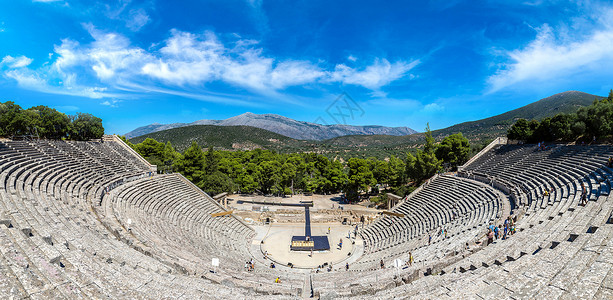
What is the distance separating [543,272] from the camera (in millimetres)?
6727

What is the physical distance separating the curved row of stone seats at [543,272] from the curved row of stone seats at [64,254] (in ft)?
18.5

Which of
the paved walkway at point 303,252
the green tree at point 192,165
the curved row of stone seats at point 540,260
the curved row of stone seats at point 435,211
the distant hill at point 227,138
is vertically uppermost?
the distant hill at point 227,138

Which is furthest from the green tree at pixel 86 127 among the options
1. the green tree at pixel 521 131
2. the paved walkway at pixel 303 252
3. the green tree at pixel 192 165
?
the green tree at pixel 521 131

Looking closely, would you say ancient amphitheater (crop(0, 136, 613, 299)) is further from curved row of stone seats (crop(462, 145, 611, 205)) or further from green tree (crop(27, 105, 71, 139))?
green tree (crop(27, 105, 71, 139))

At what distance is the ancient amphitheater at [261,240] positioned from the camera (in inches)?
251

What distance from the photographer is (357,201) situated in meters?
39.4

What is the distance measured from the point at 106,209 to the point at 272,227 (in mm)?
15692

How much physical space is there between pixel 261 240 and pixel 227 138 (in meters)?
110

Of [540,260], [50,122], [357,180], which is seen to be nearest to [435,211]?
[357,180]

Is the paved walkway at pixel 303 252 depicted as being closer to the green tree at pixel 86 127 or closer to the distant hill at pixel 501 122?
the green tree at pixel 86 127

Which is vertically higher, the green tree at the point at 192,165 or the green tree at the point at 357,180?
the green tree at the point at 192,165

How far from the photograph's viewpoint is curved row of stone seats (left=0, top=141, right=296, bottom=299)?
5590 mm

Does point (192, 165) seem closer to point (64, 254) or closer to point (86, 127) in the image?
point (86, 127)

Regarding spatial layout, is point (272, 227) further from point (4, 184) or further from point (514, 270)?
point (514, 270)
